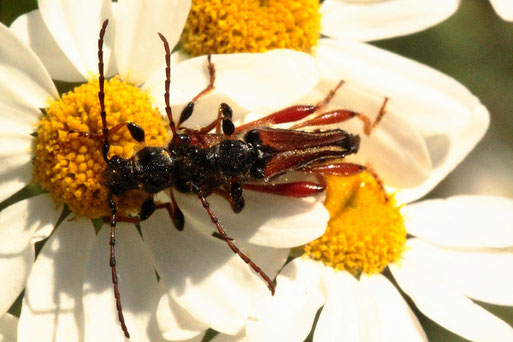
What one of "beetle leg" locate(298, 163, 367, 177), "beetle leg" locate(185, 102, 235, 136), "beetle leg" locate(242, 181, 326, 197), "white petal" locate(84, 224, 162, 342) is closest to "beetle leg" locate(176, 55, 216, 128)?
"beetle leg" locate(185, 102, 235, 136)

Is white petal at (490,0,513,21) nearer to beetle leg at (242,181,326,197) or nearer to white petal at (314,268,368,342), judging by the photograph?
beetle leg at (242,181,326,197)

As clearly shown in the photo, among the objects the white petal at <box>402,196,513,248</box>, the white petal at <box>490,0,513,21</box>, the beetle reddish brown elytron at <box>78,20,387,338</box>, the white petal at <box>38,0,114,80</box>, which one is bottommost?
the white petal at <box>402,196,513,248</box>

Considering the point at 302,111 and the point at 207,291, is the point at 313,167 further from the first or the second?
the point at 207,291

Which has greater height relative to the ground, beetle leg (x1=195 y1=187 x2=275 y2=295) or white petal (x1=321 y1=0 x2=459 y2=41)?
white petal (x1=321 y1=0 x2=459 y2=41)

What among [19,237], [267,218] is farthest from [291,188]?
[19,237]

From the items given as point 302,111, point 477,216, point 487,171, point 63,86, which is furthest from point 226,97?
point 487,171

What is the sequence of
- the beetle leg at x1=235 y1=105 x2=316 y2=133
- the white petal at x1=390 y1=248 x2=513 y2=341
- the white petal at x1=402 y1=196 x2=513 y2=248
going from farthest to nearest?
the white petal at x1=402 y1=196 x2=513 y2=248 → the white petal at x1=390 y1=248 x2=513 y2=341 → the beetle leg at x1=235 y1=105 x2=316 y2=133
